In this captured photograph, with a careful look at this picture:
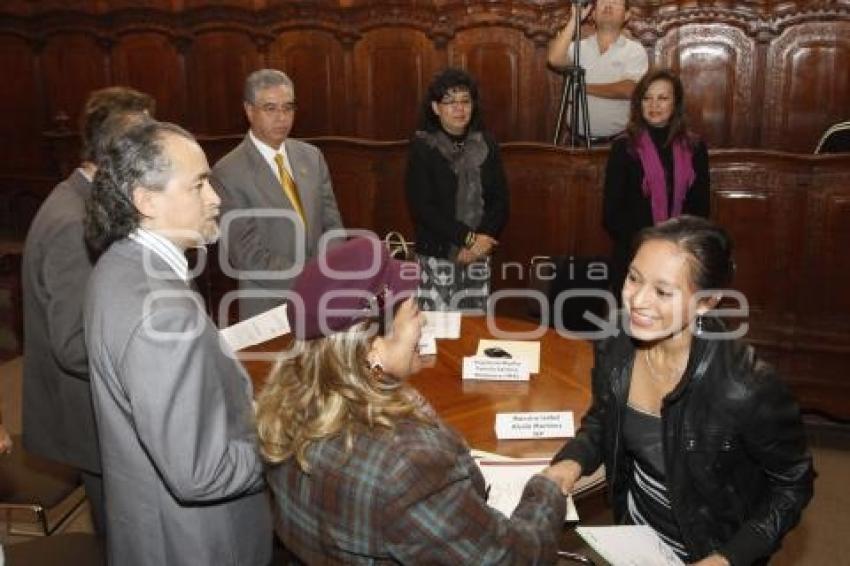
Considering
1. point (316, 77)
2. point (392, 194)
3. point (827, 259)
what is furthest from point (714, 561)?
point (316, 77)

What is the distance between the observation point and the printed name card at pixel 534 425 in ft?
7.41

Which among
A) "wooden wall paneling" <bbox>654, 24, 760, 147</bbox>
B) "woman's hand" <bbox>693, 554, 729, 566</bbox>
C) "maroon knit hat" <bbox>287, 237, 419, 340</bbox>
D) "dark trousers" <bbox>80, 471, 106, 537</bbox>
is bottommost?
"dark trousers" <bbox>80, 471, 106, 537</bbox>

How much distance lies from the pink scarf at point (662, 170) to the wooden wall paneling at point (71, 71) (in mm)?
4349

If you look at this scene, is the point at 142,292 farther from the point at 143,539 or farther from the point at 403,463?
the point at 403,463

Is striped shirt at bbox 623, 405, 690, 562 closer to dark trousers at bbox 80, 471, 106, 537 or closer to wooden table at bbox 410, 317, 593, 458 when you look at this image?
wooden table at bbox 410, 317, 593, 458

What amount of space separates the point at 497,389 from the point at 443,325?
567 mm

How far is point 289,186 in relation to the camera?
11.1ft

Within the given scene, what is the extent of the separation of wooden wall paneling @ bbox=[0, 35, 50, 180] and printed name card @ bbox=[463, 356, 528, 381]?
518cm

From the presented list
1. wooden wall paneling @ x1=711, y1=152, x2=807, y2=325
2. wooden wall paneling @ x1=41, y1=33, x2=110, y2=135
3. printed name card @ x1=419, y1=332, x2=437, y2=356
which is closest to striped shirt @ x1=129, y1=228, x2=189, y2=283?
printed name card @ x1=419, y1=332, x2=437, y2=356

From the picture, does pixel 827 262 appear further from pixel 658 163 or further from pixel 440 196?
pixel 440 196

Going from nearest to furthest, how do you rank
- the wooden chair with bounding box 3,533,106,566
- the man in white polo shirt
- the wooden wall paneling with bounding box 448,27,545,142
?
the wooden chair with bounding box 3,533,106,566
the man in white polo shirt
the wooden wall paneling with bounding box 448,27,545,142

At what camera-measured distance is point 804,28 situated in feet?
16.6

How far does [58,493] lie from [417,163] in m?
1.94

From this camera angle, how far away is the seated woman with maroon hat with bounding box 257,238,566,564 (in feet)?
4.23
